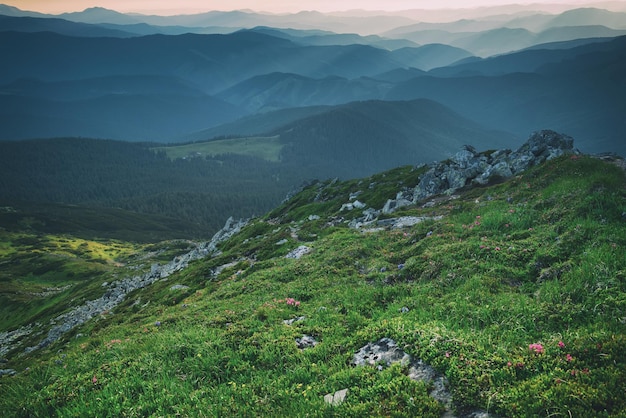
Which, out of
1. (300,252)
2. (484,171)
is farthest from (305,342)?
(484,171)

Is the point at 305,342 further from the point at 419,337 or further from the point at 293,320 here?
the point at 419,337

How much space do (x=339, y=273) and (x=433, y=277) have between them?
6.37 metres

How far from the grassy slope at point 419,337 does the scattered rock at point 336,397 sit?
25cm

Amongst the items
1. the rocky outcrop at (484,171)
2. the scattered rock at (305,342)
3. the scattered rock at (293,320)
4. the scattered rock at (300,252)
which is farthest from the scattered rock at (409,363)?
the rocky outcrop at (484,171)

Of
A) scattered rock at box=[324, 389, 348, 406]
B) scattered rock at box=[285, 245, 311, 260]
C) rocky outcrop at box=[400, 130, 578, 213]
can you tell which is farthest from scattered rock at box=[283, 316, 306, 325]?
rocky outcrop at box=[400, 130, 578, 213]

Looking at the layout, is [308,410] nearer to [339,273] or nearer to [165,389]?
[165,389]

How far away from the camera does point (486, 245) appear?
757 inches

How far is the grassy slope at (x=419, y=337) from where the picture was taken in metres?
9.35

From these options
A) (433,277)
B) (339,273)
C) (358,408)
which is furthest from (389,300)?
(358,408)

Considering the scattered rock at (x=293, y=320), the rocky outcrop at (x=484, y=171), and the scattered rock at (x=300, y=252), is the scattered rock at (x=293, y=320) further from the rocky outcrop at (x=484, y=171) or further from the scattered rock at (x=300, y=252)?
the rocky outcrop at (x=484, y=171)

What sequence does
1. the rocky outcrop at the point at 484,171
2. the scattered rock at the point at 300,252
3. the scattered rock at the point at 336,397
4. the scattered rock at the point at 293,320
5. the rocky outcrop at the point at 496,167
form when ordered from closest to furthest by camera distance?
the scattered rock at the point at 336,397, the scattered rock at the point at 293,320, the scattered rock at the point at 300,252, the rocky outcrop at the point at 484,171, the rocky outcrop at the point at 496,167

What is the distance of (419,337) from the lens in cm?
1164

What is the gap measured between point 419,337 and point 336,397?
3.42 meters

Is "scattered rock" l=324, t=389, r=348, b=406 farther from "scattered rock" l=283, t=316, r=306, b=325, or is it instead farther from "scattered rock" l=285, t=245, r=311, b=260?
"scattered rock" l=285, t=245, r=311, b=260
